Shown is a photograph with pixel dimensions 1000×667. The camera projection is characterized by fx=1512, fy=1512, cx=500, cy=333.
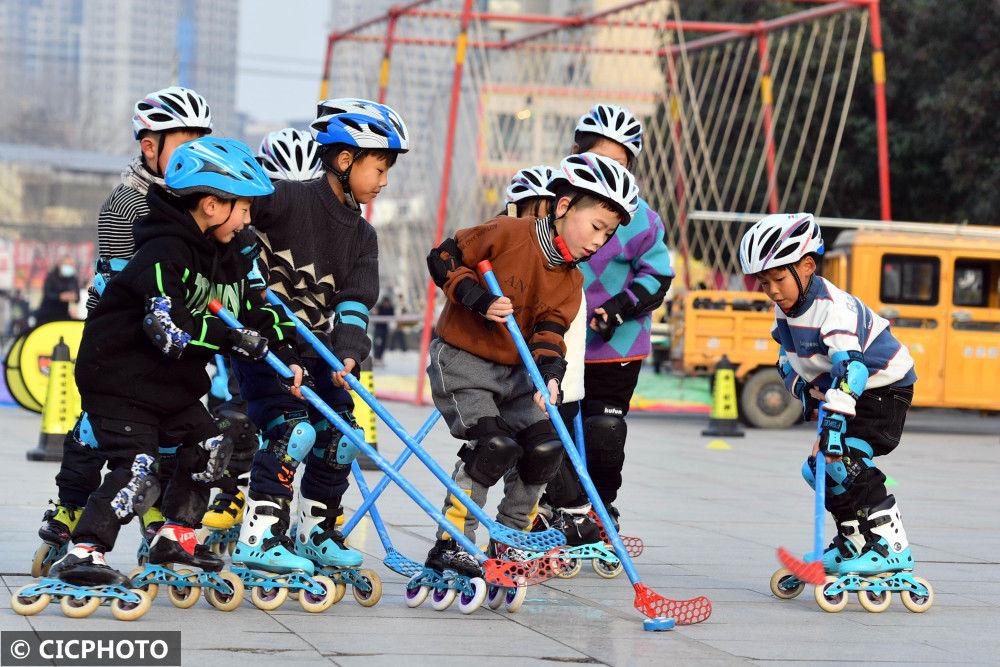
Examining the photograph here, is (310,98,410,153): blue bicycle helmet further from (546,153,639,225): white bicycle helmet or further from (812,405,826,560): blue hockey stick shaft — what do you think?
(812,405,826,560): blue hockey stick shaft

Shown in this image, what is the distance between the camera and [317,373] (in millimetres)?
5746

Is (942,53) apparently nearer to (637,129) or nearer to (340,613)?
(637,129)

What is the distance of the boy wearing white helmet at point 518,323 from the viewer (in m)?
5.61

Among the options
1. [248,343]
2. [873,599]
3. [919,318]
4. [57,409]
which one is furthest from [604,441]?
[919,318]

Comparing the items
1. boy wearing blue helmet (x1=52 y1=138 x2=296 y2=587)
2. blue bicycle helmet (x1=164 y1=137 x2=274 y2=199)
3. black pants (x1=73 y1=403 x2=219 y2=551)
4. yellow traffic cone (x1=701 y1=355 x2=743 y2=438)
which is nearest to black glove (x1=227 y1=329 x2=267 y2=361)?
boy wearing blue helmet (x1=52 y1=138 x2=296 y2=587)

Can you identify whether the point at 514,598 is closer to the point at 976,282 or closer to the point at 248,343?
the point at 248,343

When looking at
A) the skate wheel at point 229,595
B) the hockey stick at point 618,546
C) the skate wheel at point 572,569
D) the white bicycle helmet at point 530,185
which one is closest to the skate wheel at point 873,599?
the hockey stick at point 618,546

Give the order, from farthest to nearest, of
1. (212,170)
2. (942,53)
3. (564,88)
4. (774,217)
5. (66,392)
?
(942,53), (564,88), (66,392), (774,217), (212,170)

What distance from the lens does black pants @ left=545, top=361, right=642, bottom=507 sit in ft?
21.7

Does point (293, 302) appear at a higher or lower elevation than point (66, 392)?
higher

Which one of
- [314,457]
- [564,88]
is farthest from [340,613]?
[564,88]

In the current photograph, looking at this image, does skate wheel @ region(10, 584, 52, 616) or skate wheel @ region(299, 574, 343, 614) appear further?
skate wheel @ region(299, 574, 343, 614)

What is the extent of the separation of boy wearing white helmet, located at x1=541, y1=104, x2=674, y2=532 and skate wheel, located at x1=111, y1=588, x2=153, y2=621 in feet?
7.32

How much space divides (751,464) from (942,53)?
11956 millimetres
